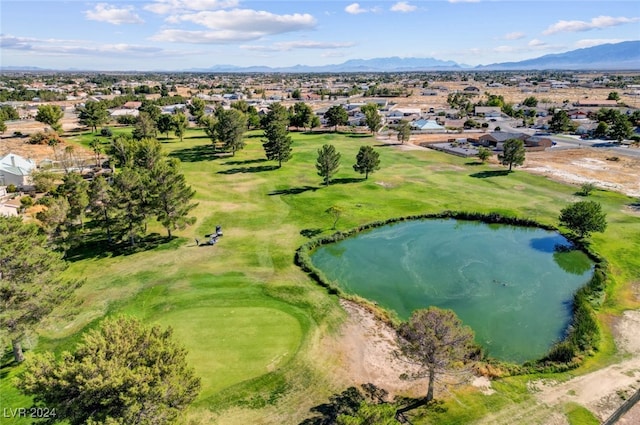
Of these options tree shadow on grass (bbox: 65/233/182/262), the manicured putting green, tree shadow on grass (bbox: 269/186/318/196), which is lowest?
the manicured putting green

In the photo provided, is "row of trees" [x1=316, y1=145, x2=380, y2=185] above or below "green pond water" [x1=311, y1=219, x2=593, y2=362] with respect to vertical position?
above

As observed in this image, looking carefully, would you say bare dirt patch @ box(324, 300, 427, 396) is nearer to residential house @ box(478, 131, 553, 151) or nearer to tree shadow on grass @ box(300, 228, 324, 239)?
tree shadow on grass @ box(300, 228, 324, 239)

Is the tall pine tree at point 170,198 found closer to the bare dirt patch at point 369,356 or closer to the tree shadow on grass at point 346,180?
the bare dirt patch at point 369,356

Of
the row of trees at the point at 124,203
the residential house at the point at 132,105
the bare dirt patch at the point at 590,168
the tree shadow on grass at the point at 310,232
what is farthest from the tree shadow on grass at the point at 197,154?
the residential house at the point at 132,105

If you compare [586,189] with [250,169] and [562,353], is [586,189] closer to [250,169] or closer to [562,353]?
[562,353]

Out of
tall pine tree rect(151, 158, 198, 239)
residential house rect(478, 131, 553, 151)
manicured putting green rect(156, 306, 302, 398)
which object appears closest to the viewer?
manicured putting green rect(156, 306, 302, 398)

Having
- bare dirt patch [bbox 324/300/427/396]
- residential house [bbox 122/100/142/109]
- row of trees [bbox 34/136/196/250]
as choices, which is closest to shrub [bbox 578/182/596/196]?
bare dirt patch [bbox 324/300/427/396]

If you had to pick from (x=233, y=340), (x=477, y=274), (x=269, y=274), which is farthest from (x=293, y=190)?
(x=233, y=340)
